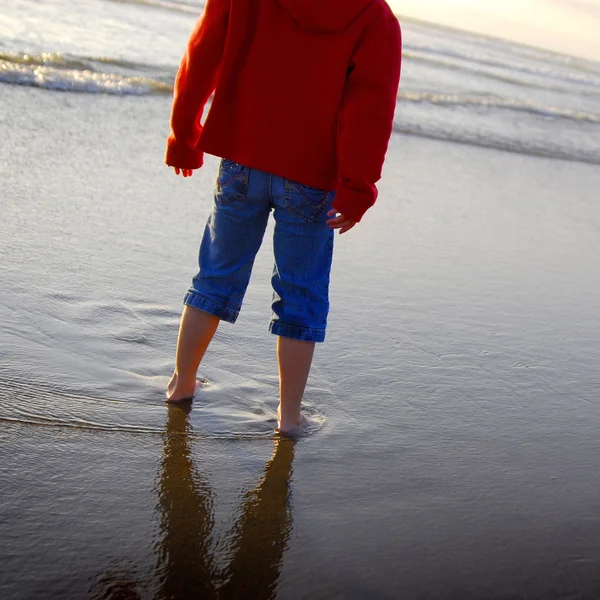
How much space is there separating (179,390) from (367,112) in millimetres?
1088

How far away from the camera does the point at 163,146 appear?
6.33m

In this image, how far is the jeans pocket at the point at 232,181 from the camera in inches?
107

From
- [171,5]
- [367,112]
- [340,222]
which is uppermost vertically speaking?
[171,5]

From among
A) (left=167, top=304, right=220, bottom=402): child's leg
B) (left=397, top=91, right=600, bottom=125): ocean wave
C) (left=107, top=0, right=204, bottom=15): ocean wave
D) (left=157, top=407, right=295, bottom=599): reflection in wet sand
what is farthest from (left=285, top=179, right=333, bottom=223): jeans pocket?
(left=107, top=0, right=204, bottom=15): ocean wave

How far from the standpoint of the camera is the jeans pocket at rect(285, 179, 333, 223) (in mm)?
2699

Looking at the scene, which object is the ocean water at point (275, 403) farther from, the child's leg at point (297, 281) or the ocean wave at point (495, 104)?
the ocean wave at point (495, 104)

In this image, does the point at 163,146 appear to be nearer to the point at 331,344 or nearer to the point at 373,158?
the point at 331,344

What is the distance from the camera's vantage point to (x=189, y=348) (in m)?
2.90

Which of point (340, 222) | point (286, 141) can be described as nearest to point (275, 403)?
point (340, 222)

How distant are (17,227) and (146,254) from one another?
0.61 m

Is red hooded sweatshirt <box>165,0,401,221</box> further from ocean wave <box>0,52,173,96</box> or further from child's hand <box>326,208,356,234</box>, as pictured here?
ocean wave <box>0,52,173,96</box>

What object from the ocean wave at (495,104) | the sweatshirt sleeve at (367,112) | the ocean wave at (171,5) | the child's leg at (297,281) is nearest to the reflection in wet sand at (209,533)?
the child's leg at (297,281)

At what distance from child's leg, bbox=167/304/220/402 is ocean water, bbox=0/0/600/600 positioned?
0.29 feet

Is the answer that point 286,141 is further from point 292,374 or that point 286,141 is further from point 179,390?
point 179,390
